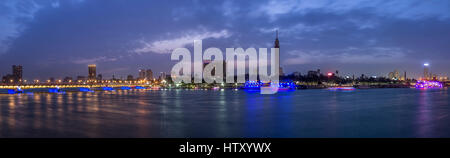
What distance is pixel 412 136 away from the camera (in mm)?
15648
